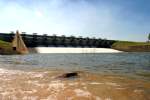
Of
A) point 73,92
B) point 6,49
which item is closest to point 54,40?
point 6,49

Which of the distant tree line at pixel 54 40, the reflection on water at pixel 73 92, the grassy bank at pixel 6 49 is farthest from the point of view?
the distant tree line at pixel 54 40

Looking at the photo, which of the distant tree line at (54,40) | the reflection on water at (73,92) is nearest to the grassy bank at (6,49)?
the distant tree line at (54,40)

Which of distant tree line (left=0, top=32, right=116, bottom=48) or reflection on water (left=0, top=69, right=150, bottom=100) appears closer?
reflection on water (left=0, top=69, right=150, bottom=100)

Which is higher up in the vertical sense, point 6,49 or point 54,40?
point 54,40

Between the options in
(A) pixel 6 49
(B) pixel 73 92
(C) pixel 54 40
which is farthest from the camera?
(C) pixel 54 40

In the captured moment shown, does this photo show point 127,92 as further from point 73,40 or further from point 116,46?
point 116,46

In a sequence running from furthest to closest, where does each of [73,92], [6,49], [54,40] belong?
[54,40] → [6,49] → [73,92]

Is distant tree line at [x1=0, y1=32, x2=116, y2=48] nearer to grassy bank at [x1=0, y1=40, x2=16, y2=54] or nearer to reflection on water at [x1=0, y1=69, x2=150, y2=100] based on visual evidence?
grassy bank at [x1=0, y1=40, x2=16, y2=54]

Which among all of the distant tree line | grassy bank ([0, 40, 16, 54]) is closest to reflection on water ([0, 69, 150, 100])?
grassy bank ([0, 40, 16, 54])

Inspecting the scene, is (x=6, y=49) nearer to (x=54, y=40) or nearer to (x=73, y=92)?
(x=54, y=40)

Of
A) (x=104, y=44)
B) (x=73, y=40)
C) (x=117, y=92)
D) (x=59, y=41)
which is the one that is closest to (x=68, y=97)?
(x=117, y=92)

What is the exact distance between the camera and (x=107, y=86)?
10680 millimetres

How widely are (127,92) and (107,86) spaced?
124 cm

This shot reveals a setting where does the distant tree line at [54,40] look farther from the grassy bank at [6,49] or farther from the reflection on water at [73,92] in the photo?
the reflection on water at [73,92]
